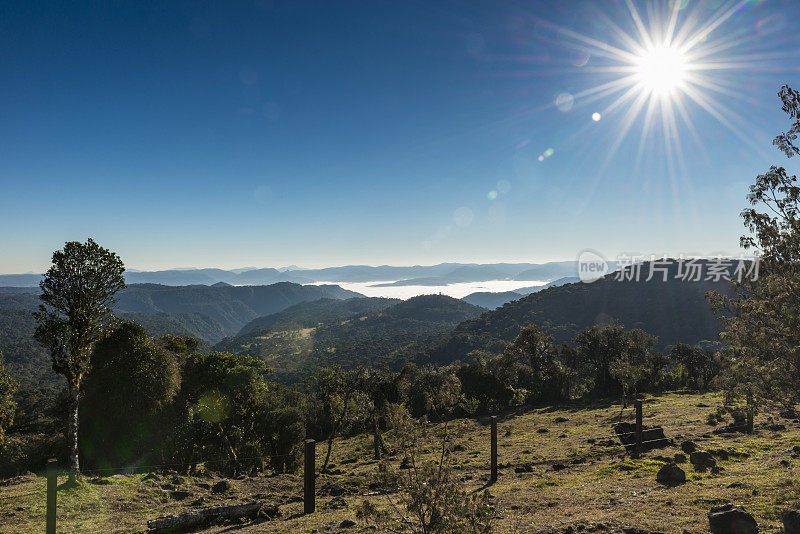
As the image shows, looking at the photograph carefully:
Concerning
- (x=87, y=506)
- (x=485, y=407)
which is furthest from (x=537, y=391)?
(x=87, y=506)

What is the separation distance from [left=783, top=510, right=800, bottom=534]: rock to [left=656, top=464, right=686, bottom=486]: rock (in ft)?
19.1

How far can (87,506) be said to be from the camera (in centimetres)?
1381

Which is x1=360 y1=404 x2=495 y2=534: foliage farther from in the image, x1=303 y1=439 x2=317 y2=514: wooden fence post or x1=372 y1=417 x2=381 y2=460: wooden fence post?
x1=372 y1=417 x2=381 y2=460: wooden fence post

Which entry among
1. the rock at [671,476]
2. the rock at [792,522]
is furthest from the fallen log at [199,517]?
the rock at [671,476]

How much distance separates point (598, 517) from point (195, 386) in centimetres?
2748

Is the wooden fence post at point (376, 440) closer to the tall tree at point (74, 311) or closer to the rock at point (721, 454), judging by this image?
the tall tree at point (74, 311)

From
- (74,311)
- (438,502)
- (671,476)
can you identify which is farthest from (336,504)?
(74,311)

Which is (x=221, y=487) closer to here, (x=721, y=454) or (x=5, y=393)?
(x=5, y=393)

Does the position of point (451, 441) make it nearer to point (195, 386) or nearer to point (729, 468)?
point (729, 468)

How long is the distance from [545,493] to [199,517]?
1382 centimetres

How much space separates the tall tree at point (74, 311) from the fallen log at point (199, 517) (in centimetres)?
946

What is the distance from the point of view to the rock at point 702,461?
54.1 ft

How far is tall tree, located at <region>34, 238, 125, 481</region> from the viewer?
701 inches

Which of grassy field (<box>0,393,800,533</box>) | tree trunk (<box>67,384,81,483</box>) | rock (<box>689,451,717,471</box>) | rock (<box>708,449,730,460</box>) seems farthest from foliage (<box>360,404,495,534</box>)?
rock (<box>708,449,730,460</box>)
